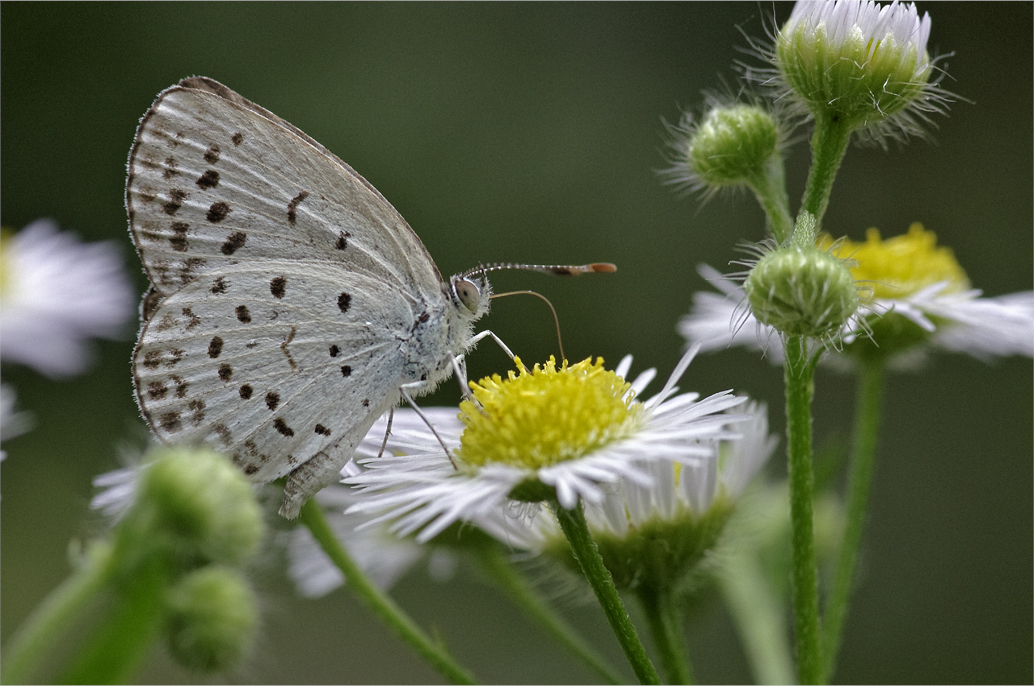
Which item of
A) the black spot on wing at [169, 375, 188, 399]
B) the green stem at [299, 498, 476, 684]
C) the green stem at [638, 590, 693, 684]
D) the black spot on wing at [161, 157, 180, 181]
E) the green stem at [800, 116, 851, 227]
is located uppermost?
the green stem at [800, 116, 851, 227]

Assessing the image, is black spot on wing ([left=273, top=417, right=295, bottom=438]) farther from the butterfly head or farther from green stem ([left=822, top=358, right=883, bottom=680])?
green stem ([left=822, top=358, right=883, bottom=680])

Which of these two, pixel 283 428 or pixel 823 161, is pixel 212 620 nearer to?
pixel 283 428

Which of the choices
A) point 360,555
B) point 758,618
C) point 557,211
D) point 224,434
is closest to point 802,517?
point 758,618

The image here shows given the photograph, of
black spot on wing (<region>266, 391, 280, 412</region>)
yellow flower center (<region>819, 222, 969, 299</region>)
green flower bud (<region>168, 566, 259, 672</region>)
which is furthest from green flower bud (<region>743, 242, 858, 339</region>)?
yellow flower center (<region>819, 222, 969, 299</region>)

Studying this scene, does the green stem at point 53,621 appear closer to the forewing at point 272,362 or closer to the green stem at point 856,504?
the forewing at point 272,362

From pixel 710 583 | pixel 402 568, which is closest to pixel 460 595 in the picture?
pixel 402 568
